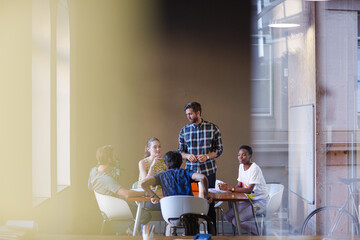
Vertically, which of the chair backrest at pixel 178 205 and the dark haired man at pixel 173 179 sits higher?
the dark haired man at pixel 173 179

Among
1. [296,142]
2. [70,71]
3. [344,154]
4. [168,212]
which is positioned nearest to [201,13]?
[70,71]

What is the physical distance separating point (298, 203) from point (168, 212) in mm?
1995

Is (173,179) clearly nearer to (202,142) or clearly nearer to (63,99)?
(202,142)

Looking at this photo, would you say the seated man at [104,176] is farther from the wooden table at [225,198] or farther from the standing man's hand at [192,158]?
the standing man's hand at [192,158]

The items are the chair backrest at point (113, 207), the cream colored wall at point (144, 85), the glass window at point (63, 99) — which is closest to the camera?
the chair backrest at point (113, 207)

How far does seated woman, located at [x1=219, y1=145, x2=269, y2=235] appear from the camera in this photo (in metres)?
5.04

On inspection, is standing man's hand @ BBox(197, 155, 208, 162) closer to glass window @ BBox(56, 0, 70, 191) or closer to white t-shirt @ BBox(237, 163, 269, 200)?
white t-shirt @ BBox(237, 163, 269, 200)

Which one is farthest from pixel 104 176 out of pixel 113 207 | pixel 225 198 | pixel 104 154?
pixel 225 198

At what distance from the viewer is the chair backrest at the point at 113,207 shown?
5172mm

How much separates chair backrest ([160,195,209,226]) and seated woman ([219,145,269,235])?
88cm

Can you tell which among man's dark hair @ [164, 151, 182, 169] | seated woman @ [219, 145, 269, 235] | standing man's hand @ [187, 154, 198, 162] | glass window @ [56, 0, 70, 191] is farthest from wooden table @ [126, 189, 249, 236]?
glass window @ [56, 0, 70, 191]

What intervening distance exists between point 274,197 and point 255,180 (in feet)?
1.47

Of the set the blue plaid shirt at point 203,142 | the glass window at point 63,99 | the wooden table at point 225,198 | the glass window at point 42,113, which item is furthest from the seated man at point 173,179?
the glass window at point 63,99

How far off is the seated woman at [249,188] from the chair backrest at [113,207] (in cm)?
111
